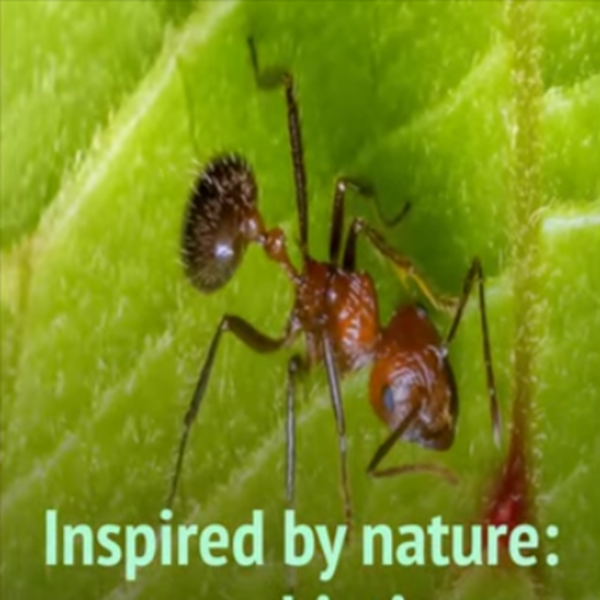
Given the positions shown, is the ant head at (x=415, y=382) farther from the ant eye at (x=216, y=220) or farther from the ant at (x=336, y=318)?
the ant eye at (x=216, y=220)

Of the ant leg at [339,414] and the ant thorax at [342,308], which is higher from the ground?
the ant thorax at [342,308]

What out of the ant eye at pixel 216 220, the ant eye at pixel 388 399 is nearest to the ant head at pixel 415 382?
the ant eye at pixel 388 399

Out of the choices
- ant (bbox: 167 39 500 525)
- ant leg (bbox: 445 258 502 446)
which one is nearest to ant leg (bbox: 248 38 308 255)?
ant (bbox: 167 39 500 525)

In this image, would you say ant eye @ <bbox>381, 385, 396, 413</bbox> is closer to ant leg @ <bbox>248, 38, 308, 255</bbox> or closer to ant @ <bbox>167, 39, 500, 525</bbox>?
ant @ <bbox>167, 39, 500, 525</bbox>

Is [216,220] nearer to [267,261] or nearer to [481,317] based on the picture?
[267,261]

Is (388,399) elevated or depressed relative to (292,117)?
depressed

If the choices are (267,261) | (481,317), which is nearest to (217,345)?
(267,261)

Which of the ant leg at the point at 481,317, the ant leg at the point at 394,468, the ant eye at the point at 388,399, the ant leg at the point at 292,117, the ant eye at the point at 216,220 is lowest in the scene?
the ant leg at the point at 394,468

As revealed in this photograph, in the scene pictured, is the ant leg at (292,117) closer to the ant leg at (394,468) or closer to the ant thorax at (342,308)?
the ant thorax at (342,308)
